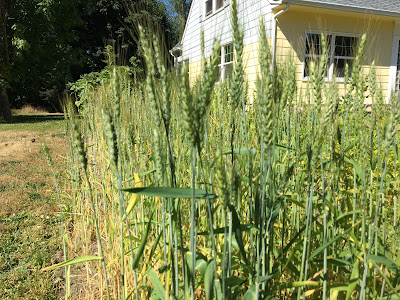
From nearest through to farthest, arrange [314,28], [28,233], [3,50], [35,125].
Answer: [28,233], [314,28], [35,125], [3,50]

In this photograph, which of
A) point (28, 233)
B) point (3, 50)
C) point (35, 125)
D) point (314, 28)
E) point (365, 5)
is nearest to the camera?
point (28, 233)

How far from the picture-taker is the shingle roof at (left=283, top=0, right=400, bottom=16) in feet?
22.2

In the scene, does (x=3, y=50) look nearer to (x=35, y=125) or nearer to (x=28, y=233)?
(x=35, y=125)

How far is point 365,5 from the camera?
7367 millimetres

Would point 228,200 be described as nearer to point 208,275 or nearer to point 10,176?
point 208,275

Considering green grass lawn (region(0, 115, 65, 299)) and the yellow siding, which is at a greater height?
the yellow siding

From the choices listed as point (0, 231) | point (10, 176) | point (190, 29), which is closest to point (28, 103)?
point (190, 29)

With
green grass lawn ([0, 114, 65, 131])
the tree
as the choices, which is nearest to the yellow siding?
green grass lawn ([0, 114, 65, 131])

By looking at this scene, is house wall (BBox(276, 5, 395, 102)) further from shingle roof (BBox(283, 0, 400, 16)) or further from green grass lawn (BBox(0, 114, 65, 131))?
green grass lawn (BBox(0, 114, 65, 131))

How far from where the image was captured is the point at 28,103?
2069 centimetres

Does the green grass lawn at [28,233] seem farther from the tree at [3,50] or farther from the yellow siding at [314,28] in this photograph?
the tree at [3,50]

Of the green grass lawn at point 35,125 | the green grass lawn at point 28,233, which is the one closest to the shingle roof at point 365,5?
the green grass lawn at point 28,233

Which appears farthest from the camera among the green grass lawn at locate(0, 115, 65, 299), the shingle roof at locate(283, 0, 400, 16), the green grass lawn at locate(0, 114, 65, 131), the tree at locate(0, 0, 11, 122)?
the tree at locate(0, 0, 11, 122)

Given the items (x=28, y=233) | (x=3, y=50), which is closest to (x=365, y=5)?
(x=28, y=233)
